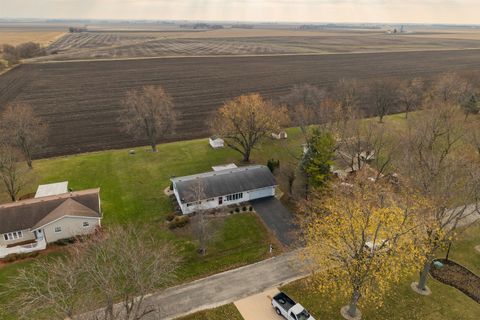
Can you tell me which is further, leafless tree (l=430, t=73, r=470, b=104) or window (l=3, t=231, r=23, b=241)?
leafless tree (l=430, t=73, r=470, b=104)

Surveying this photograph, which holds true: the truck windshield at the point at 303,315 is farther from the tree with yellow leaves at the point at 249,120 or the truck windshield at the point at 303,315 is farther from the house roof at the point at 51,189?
the house roof at the point at 51,189


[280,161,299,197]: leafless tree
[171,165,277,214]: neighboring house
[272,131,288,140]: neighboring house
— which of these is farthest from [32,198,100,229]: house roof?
[272,131,288,140]: neighboring house

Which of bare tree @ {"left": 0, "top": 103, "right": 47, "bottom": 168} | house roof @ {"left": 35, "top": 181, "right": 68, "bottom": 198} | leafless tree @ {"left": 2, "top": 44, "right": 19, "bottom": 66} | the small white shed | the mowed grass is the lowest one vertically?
the mowed grass

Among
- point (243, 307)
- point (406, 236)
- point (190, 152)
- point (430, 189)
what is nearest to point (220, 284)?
point (243, 307)

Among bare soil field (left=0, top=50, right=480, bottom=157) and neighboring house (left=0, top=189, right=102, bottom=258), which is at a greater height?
bare soil field (left=0, top=50, right=480, bottom=157)

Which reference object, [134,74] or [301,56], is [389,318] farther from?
[301,56]

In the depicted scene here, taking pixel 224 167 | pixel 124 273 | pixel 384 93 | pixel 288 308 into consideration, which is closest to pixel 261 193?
pixel 224 167

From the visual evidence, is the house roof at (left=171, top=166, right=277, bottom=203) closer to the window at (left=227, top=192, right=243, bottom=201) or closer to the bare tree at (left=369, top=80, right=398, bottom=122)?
the window at (left=227, top=192, right=243, bottom=201)

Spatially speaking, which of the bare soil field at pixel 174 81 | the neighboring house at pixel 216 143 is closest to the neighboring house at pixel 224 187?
the neighboring house at pixel 216 143

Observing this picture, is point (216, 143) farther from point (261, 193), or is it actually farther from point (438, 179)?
point (438, 179)
